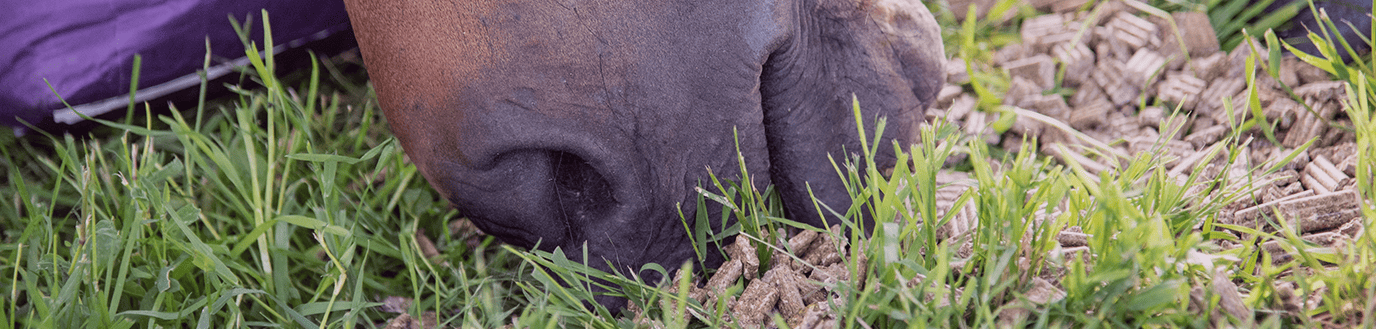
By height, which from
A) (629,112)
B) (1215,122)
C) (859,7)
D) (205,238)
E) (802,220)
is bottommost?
(205,238)

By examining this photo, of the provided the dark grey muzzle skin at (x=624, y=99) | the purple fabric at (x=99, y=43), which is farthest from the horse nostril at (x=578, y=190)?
the purple fabric at (x=99, y=43)

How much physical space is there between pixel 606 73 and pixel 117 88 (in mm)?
1343

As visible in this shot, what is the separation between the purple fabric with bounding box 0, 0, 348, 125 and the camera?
1.70m

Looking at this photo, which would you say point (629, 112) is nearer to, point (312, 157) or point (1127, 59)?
point (312, 157)

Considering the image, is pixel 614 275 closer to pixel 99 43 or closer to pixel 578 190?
pixel 578 190

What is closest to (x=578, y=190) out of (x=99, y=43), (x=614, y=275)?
(x=614, y=275)

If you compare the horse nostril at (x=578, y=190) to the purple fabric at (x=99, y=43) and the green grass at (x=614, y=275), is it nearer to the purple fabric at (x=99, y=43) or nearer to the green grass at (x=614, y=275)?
the green grass at (x=614, y=275)

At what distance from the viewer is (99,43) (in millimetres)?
1739

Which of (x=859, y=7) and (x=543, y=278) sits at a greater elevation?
(x=859, y=7)

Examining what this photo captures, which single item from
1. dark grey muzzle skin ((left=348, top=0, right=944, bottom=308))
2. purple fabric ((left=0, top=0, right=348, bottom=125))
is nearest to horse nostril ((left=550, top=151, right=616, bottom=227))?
dark grey muzzle skin ((left=348, top=0, right=944, bottom=308))

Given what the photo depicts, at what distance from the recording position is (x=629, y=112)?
1.21 metres

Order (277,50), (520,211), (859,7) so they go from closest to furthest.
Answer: (520,211) → (859,7) → (277,50)

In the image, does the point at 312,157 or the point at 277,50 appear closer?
the point at 312,157

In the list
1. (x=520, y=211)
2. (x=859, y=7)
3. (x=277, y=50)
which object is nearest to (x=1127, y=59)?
(x=859, y=7)
